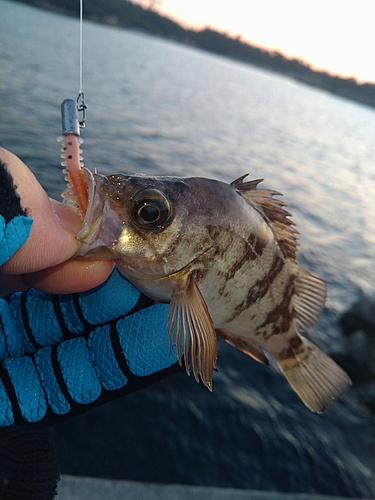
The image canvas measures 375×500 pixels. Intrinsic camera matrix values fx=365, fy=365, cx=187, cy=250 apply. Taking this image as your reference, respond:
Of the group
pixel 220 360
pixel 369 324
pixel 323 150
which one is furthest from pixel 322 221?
pixel 323 150

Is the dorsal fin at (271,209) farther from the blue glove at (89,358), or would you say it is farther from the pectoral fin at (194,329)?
the blue glove at (89,358)

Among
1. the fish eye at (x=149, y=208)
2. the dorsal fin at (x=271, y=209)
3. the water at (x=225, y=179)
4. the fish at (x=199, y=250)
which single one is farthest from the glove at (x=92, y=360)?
the water at (x=225, y=179)

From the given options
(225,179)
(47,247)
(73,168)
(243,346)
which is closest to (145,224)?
(73,168)

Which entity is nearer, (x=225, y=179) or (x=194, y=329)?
(x=194, y=329)

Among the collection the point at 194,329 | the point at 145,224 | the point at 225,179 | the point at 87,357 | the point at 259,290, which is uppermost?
the point at 145,224

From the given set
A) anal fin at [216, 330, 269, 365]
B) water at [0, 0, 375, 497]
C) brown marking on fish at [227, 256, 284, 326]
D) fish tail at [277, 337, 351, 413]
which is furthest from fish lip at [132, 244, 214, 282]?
water at [0, 0, 375, 497]

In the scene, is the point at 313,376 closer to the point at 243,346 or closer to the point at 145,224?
the point at 243,346

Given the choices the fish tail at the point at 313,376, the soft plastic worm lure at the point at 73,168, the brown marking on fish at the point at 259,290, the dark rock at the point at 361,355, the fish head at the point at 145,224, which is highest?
the soft plastic worm lure at the point at 73,168
